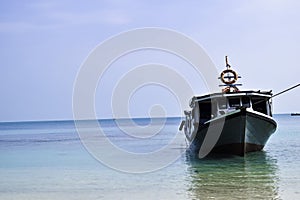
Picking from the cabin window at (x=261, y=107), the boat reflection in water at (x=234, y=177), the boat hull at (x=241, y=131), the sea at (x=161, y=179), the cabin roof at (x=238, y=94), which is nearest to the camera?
the boat reflection in water at (x=234, y=177)

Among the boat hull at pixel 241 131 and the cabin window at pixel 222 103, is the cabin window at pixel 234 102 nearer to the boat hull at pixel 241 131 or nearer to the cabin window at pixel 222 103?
the cabin window at pixel 222 103

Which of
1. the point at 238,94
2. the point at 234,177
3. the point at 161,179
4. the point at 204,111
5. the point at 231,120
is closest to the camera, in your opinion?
the point at 234,177

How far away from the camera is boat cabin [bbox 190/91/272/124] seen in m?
22.4

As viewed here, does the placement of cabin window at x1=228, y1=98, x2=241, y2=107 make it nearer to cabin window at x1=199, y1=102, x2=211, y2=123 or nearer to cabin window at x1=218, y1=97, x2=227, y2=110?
cabin window at x1=218, y1=97, x2=227, y2=110

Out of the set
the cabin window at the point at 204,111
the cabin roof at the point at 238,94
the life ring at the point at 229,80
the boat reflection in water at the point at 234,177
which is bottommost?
the boat reflection in water at the point at 234,177

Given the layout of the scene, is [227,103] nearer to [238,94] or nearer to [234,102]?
[234,102]

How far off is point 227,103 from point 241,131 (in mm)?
1981

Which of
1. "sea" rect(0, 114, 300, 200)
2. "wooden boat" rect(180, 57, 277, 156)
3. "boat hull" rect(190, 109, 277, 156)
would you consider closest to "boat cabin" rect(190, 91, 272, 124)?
"wooden boat" rect(180, 57, 277, 156)

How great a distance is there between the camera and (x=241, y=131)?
21.0 meters

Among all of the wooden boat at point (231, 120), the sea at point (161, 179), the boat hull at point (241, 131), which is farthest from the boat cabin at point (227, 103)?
the sea at point (161, 179)

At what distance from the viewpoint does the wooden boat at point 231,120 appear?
2081cm

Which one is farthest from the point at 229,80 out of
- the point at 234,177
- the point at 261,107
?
the point at 234,177

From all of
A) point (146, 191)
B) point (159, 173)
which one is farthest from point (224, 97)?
point (146, 191)

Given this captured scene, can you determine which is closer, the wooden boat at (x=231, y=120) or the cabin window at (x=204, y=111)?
the wooden boat at (x=231, y=120)
